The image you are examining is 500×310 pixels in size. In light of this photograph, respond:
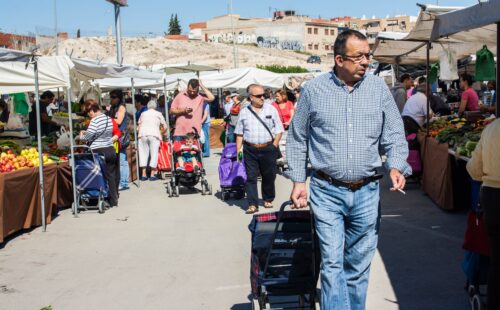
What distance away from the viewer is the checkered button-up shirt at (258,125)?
10547mm

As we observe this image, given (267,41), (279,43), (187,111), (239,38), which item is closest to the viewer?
(187,111)

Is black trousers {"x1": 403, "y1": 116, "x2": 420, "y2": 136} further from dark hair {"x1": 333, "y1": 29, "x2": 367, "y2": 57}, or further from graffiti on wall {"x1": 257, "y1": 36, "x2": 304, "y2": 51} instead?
graffiti on wall {"x1": 257, "y1": 36, "x2": 304, "y2": 51}

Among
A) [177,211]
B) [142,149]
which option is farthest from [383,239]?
[142,149]

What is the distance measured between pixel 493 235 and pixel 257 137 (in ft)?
20.1

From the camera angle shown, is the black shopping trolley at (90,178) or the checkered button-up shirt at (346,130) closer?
the checkered button-up shirt at (346,130)

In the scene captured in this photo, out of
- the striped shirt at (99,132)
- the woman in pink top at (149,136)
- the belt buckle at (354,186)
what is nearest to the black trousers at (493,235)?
the belt buckle at (354,186)

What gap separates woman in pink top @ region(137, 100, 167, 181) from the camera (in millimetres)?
15703

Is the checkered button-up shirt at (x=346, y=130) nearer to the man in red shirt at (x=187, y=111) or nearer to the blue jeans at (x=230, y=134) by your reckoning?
the man in red shirt at (x=187, y=111)

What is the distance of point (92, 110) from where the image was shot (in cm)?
1194

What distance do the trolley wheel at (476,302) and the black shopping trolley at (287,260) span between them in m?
1.26

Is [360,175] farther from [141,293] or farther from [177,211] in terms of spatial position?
[177,211]

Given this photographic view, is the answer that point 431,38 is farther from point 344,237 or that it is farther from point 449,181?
point 344,237

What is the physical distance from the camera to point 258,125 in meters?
10.5

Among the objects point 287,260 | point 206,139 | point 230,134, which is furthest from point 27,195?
point 206,139
